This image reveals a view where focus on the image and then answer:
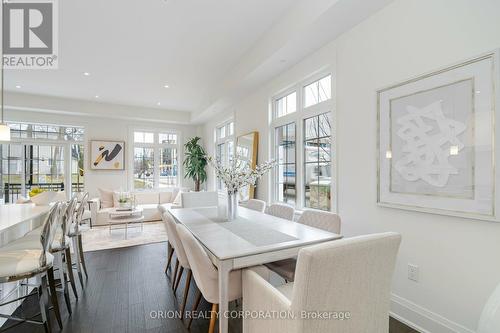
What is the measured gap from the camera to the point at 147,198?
682cm

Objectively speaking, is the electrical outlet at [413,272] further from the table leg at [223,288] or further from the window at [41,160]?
the window at [41,160]

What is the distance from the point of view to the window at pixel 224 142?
19.5 feet

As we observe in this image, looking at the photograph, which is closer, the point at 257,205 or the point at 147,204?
the point at 257,205

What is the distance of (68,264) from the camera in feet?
8.24

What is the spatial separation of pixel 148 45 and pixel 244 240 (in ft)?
10.4

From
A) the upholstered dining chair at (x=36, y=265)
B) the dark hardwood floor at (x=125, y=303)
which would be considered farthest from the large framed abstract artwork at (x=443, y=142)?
the upholstered dining chair at (x=36, y=265)

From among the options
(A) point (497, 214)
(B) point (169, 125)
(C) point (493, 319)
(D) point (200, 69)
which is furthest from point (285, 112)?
(B) point (169, 125)

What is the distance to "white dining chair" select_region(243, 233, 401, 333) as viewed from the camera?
1.11 meters

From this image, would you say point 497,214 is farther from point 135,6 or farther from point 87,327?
point 135,6

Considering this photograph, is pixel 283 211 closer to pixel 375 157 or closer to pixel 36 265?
pixel 375 157

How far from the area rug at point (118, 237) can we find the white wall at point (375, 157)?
368 cm

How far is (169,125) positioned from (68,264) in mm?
5697

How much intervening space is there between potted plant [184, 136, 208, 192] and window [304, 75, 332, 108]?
13.7 feet

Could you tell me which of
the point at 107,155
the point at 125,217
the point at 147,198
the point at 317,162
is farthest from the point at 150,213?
the point at 317,162
